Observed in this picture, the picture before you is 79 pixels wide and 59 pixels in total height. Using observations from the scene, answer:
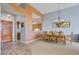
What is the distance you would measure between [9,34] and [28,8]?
2.83 ft

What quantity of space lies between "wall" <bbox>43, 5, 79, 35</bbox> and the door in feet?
3.10

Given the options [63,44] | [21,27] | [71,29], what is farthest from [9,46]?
[71,29]

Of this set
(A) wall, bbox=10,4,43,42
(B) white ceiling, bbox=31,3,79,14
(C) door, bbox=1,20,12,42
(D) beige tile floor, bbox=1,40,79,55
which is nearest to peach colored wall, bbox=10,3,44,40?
(A) wall, bbox=10,4,43,42

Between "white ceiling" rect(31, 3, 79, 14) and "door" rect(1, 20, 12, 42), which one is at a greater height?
"white ceiling" rect(31, 3, 79, 14)

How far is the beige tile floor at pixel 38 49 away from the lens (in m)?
3.78

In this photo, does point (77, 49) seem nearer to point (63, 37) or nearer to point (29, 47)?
point (63, 37)

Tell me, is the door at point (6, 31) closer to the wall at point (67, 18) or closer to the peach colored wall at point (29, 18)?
the peach colored wall at point (29, 18)

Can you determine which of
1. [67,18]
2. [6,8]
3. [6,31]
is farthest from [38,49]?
[6,8]

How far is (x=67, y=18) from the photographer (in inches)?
152

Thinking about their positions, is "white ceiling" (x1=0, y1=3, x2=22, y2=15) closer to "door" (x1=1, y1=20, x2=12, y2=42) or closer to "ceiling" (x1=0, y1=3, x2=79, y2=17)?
"ceiling" (x1=0, y1=3, x2=79, y2=17)

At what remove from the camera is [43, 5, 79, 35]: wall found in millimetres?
3775
